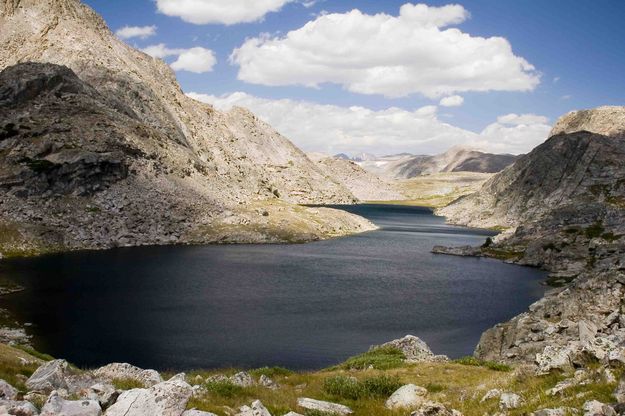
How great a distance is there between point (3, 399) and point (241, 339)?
2002 inches

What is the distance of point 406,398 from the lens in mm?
22688

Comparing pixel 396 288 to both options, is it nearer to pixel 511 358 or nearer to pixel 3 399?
pixel 511 358

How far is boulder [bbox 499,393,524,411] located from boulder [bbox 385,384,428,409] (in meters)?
4.64

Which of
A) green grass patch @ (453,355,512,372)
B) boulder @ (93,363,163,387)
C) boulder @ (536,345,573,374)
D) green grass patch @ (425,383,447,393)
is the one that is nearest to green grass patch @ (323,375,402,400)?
green grass patch @ (425,383,447,393)

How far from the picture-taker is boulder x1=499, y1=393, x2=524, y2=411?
53.8ft

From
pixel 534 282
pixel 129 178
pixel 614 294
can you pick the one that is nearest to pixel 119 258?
pixel 129 178

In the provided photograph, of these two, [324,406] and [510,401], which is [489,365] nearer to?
[324,406]

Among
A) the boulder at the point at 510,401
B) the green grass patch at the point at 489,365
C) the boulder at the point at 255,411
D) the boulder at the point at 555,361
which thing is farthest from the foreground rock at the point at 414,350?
the boulder at the point at 255,411

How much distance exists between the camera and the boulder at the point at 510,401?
645 inches

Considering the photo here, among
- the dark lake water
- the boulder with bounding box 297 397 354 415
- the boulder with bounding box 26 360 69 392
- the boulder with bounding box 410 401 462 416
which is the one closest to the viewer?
the boulder with bounding box 410 401 462 416

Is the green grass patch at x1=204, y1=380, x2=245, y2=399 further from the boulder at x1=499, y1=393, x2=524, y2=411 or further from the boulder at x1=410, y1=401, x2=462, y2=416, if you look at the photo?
the boulder at x1=499, y1=393, x2=524, y2=411

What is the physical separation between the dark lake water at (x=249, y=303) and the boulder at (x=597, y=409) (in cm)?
4417

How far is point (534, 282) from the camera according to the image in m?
115

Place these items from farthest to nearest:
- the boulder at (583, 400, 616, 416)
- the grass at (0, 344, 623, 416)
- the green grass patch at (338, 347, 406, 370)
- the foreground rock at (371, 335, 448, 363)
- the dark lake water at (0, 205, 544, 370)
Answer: the dark lake water at (0, 205, 544, 370) → the foreground rock at (371, 335, 448, 363) → the green grass patch at (338, 347, 406, 370) → the grass at (0, 344, 623, 416) → the boulder at (583, 400, 616, 416)
